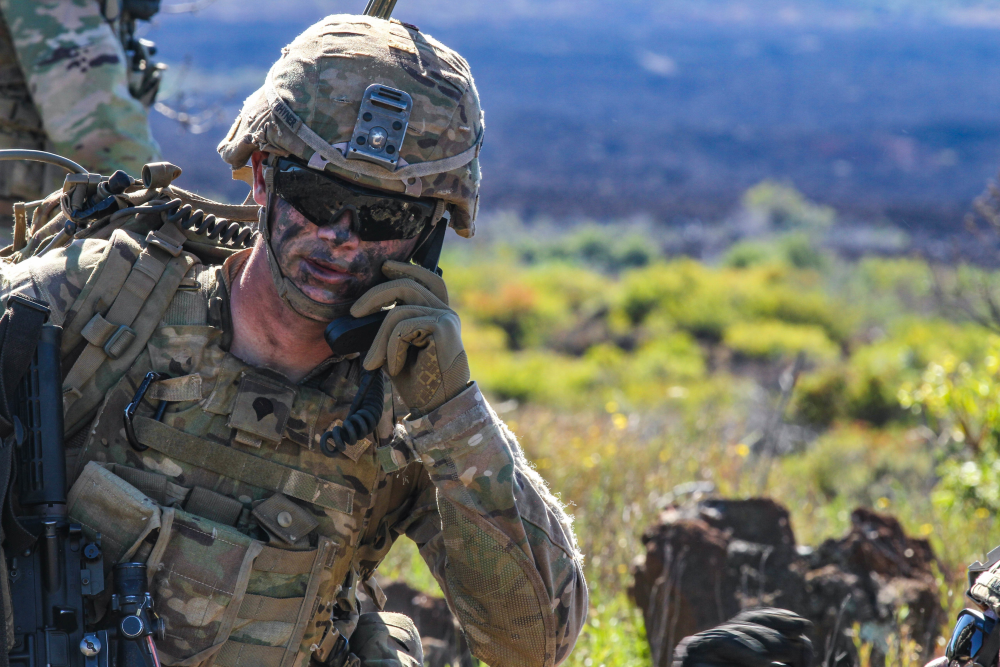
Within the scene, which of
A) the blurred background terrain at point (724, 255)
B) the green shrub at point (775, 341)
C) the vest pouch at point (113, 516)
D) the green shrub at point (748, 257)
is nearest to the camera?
the vest pouch at point (113, 516)

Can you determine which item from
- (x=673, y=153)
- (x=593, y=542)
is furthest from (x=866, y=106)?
(x=593, y=542)

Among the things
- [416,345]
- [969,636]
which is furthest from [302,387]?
[969,636]

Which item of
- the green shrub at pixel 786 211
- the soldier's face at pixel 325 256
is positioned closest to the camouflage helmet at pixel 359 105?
the soldier's face at pixel 325 256

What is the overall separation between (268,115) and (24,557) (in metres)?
1.12

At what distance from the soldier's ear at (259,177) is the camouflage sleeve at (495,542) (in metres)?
0.70

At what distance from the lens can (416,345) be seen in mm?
2297

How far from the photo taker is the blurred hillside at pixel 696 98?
58.2 meters

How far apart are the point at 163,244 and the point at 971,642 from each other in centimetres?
214

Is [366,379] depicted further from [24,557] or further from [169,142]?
[169,142]

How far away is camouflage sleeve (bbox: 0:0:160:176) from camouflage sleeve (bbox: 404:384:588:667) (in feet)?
6.88

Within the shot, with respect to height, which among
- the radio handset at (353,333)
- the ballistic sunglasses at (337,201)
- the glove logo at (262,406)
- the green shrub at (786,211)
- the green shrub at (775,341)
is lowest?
the green shrub at (786,211)

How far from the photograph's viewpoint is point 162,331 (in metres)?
2.41

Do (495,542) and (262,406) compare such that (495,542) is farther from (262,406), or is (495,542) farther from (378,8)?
(378,8)

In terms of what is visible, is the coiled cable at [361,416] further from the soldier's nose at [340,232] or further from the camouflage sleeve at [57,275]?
the camouflage sleeve at [57,275]
